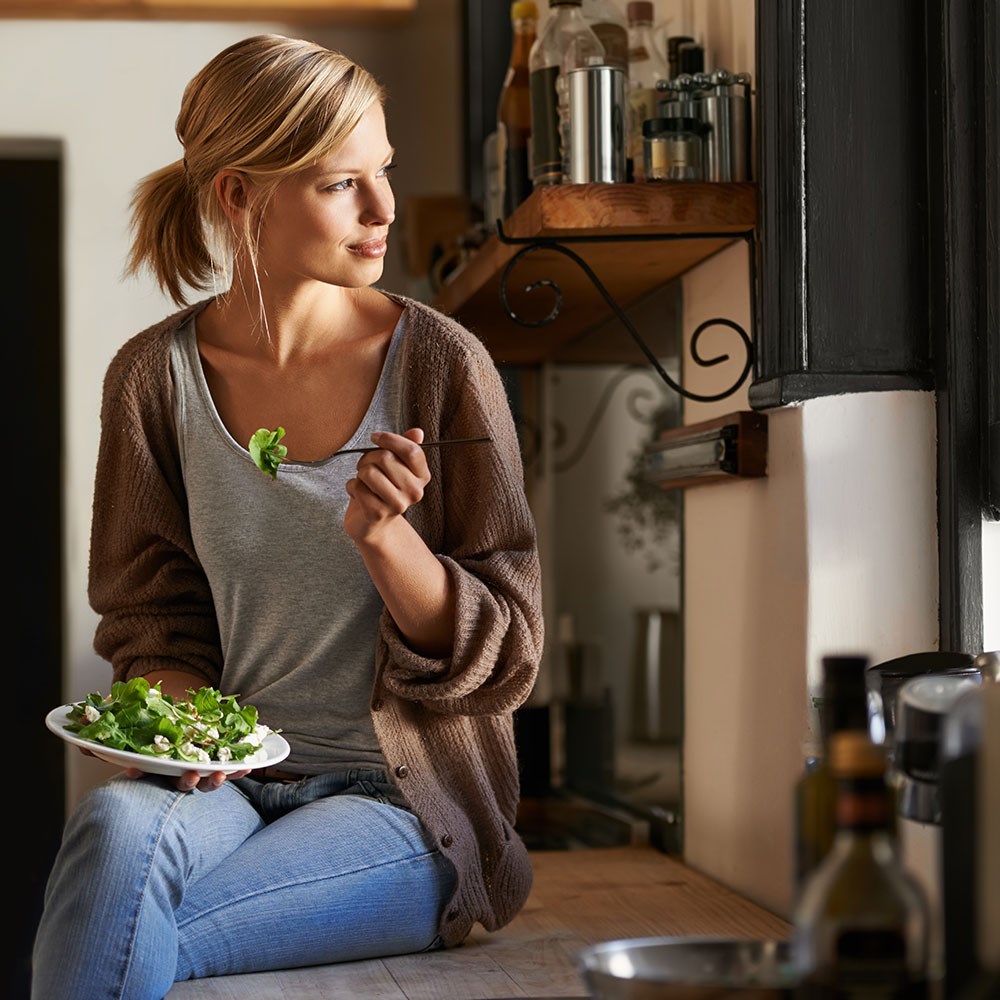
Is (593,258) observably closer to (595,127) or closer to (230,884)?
(595,127)

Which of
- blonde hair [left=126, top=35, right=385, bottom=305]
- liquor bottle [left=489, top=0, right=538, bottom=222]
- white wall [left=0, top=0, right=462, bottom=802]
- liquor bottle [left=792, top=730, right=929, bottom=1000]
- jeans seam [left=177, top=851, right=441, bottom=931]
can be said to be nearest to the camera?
liquor bottle [left=792, top=730, right=929, bottom=1000]

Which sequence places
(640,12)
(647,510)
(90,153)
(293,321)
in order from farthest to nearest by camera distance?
(90,153)
(647,510)
(640,12)
(293,321)

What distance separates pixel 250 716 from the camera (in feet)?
4.18

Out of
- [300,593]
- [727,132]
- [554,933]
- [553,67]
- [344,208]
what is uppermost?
[553,67]

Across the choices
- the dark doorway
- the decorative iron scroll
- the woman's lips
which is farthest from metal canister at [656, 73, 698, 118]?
the dark doorway

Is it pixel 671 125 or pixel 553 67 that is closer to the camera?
pixel 671 125

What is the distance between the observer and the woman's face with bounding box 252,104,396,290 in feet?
4.53

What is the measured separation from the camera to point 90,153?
248 cm

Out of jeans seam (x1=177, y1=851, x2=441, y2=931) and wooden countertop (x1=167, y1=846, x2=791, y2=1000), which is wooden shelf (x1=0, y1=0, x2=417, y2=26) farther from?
jeans seam (x1=177, y1=851, x2=441, y2=931)

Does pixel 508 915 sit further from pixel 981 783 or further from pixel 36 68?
pixel 36 68

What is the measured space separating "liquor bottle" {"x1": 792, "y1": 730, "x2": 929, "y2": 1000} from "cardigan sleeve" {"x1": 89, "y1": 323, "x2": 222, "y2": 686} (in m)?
0.98

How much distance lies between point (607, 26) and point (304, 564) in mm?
773

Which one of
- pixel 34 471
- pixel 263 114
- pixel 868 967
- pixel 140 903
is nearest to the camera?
pixel 868 967

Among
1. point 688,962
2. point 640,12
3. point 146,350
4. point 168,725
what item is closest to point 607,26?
point 640,12
